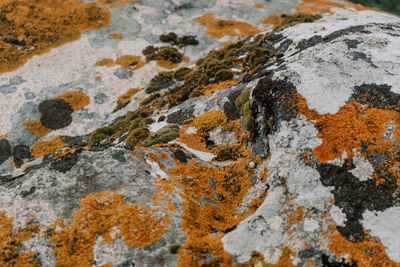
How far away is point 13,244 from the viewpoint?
13133 mm

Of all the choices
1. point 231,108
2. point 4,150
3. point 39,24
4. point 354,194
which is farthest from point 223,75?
point 39,24

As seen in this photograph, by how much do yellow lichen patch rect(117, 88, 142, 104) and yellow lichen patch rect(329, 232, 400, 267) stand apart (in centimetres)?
4017

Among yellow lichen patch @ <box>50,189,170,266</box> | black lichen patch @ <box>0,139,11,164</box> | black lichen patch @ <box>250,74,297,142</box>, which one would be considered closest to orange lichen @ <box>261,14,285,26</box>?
black lichen patch @ <box>250,74,297,142</box>

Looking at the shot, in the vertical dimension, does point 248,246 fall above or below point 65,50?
above

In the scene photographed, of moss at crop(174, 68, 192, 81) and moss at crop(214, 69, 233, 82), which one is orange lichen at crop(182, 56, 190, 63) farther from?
moss at crop(214, 69, 233, 82)

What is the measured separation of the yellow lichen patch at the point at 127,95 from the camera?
47125 millimetres

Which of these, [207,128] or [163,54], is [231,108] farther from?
[163,54]

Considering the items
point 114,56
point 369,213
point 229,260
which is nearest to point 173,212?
point 229,260

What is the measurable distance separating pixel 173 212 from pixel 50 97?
137 feet

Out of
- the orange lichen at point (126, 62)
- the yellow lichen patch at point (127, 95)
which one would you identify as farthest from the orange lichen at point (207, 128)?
the orange lichen at point (126, 62)

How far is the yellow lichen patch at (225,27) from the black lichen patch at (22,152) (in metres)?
45.8

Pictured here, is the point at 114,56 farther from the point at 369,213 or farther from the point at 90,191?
the point at 369,213

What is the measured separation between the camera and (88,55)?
185ft

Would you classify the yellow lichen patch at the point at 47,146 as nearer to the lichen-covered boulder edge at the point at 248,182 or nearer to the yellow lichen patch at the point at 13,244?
the lichen-covered boulder edge at the point at 248,182
